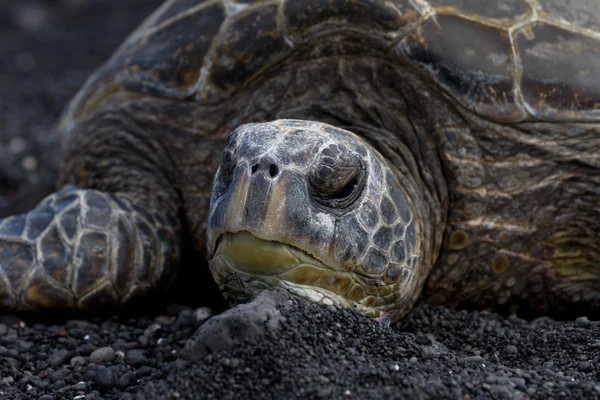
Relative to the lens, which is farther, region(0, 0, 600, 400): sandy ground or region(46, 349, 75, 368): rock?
region(46, 349, 75, 368): rock

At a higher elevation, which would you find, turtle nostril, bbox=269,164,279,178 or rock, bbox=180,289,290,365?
turtle nostril, bbox=269,164,279,178

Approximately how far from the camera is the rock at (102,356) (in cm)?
276

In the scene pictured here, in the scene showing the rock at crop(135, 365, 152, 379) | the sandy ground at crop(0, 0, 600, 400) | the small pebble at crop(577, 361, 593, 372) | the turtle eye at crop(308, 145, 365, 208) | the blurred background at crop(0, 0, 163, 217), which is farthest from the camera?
the blurred background at crop(0, 0, 163, 217)

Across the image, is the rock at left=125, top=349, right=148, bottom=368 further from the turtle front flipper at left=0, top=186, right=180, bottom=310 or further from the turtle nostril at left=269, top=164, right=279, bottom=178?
the turtle nostril at left=269, top=164, right=279, bottom=178

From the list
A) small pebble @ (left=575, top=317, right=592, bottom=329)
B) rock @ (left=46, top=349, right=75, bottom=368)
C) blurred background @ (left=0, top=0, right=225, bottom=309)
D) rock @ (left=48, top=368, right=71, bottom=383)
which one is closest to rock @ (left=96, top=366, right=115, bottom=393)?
rock @ (left=48, top=368, right=71, bottom=383)

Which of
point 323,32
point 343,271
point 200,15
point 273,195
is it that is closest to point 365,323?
point 343,271

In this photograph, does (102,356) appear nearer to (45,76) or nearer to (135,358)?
(135,358)

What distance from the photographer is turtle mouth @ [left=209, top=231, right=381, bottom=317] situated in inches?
95.0

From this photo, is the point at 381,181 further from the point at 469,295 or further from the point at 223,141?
the point at 223,141

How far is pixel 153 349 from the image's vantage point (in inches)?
112

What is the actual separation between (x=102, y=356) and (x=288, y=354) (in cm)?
87

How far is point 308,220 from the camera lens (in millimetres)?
2416

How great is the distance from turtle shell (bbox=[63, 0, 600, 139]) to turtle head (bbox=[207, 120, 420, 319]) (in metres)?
0.52

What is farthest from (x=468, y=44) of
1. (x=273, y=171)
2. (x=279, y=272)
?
(x=279, y=272)
